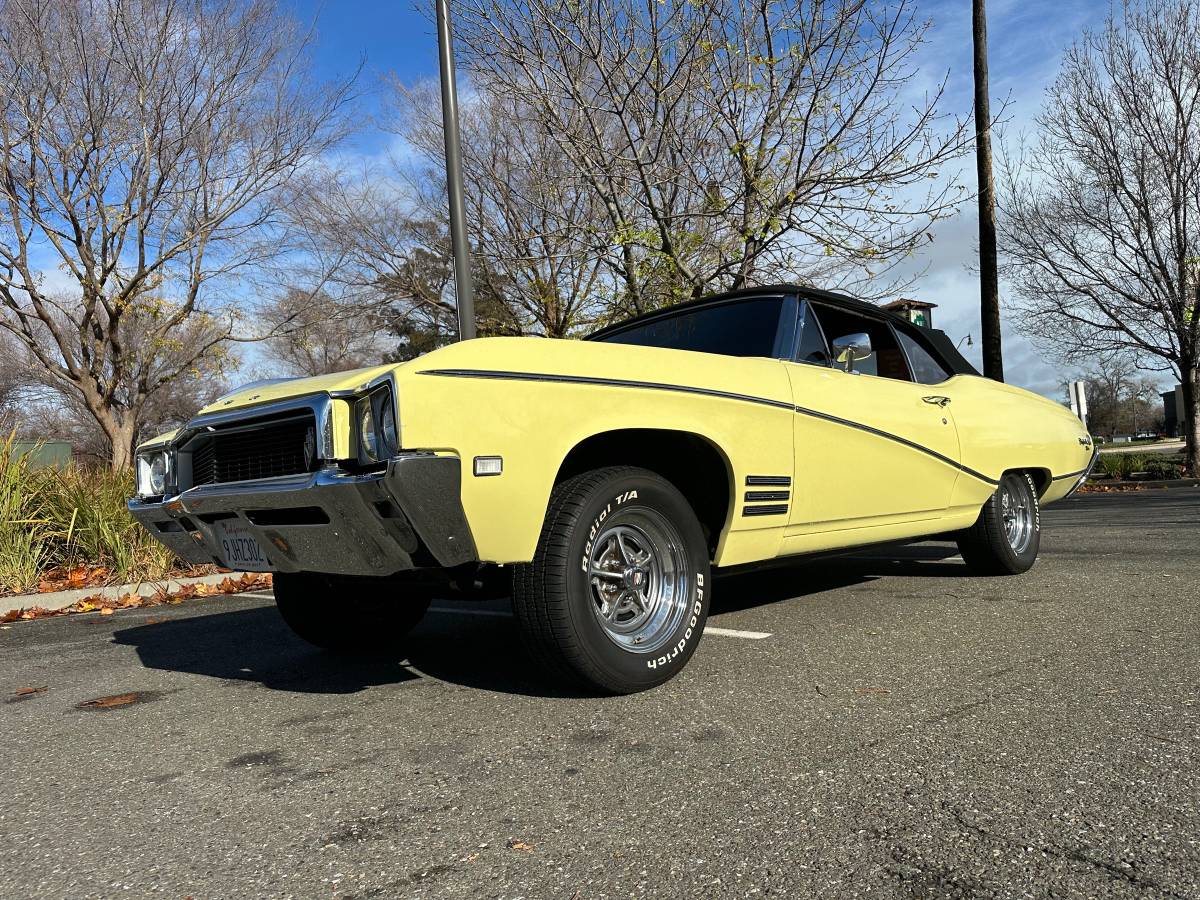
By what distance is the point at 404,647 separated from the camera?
14.5ft

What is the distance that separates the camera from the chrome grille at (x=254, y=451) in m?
3.04

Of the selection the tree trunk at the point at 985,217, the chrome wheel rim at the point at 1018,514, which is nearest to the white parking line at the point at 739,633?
the chrome wheel rim at the point at 1018,514

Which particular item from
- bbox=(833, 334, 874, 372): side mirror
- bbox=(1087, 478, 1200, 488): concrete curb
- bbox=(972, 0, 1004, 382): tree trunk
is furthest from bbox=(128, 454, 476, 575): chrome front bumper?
bbox=(1087, 478, 1200, 488): concrete curb

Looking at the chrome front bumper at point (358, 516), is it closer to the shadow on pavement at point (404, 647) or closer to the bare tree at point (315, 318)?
the shadow on pavement at point (404, 647)

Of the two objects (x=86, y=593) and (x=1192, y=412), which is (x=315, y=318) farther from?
(x=1192, y=412)

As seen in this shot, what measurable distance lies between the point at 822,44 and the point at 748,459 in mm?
7507

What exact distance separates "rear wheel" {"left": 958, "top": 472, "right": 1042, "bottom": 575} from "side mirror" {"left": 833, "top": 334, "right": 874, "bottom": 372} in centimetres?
165

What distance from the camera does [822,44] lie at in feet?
31.0

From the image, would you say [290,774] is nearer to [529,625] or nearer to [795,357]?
[529,625]

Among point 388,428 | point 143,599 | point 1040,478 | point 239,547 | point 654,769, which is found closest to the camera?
point 654,769

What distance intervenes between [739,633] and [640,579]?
1.04 meters

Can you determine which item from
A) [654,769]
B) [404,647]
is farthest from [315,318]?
[654,769]

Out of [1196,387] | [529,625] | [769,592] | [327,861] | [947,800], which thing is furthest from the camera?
[1196,387]

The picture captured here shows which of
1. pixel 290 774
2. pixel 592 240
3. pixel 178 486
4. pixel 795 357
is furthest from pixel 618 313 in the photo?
pixel 290 774
